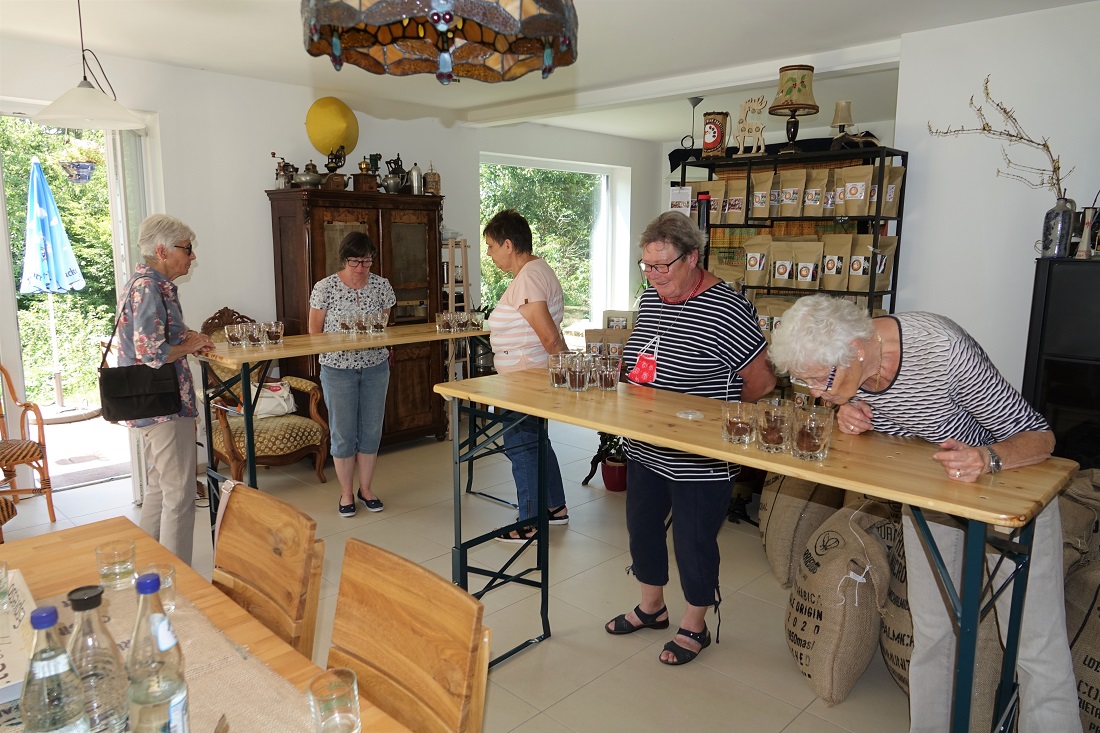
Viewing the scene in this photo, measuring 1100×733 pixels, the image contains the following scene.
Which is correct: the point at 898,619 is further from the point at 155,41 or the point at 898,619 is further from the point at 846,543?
the point at 155,41

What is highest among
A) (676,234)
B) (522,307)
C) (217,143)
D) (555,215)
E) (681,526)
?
(217,143)

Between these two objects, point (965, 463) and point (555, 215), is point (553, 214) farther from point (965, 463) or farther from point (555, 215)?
point (965, 463)

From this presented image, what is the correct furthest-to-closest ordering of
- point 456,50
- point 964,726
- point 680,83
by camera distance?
point 680,83 < point 964,726 < point 456,50

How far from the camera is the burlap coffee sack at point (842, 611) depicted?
7.92 feet

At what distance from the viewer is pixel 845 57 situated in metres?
4.13

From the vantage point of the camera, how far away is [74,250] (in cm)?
500

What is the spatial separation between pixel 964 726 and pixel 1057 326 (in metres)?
2.29

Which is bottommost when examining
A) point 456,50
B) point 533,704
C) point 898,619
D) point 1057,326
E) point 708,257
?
point 533,704

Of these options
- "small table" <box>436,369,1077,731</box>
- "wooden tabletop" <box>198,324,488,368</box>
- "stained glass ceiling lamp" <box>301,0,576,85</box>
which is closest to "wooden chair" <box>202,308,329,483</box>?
"wooden tabletop" <box>198,324,488,368</box>

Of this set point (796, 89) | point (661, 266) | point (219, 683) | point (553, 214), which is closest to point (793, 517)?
point (661, 266)

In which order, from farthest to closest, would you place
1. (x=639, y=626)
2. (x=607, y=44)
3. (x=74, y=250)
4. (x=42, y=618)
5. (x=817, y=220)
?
(x=74, y=250) → (x=817, y=220) → (x=607, y=44) → (x=639, y=626) → (x=42, y=618)

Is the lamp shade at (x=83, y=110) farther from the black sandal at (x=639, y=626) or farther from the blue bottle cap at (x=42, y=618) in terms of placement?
the black sandal at (x=639, y=626)

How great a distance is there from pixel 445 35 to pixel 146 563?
1.37 meters

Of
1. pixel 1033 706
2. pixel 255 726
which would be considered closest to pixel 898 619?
pixel 1033 706
